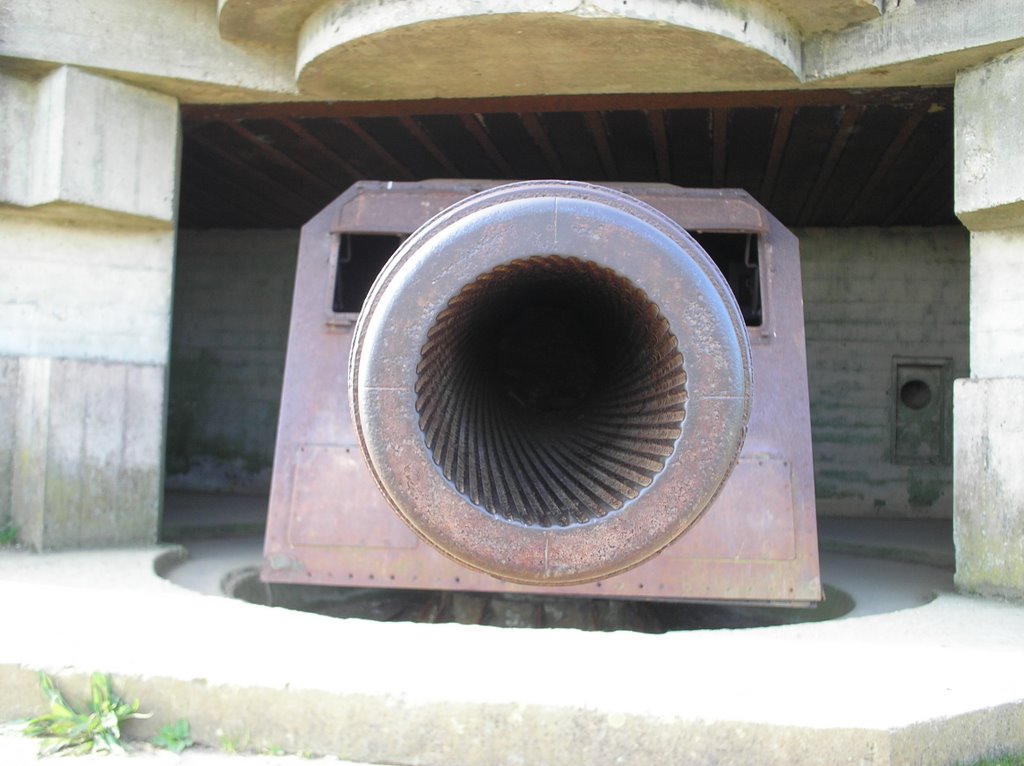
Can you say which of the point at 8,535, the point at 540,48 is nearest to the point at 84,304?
the point at 8,535

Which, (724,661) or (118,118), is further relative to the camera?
(118,118)

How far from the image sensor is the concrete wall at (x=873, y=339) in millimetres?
7160

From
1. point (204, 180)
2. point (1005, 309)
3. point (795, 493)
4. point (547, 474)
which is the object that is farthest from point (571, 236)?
point (204, 180)

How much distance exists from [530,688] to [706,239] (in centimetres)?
222

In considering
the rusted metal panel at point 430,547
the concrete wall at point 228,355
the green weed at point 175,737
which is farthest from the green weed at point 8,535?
the concrete wall at point 228,355

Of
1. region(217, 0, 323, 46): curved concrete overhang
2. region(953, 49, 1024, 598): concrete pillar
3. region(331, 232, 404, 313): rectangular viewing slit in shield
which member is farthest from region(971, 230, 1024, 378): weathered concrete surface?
region(217, 0, 323, 46): curved concrete overhang

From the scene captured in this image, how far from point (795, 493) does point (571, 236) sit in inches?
66.3

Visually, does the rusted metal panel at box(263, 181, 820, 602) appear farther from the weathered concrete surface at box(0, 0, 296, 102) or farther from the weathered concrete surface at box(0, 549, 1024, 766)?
the weathered concrete surface at box(0, 0, 296, 102)

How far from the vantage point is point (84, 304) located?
4402 millimetres

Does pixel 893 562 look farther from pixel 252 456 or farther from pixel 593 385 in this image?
pixel 252 456

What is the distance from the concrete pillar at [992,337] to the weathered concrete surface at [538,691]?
47.5 inches

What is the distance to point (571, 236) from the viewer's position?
197 centimetres

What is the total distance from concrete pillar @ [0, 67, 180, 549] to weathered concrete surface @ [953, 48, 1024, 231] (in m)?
3.32

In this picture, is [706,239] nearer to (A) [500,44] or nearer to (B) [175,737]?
(A) [500,44]
